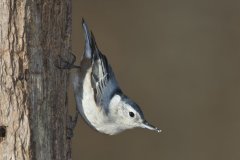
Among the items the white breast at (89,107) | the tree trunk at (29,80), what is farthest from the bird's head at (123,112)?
the tree trunk at (29,80)

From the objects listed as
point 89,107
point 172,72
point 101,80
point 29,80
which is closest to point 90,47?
point 101,80

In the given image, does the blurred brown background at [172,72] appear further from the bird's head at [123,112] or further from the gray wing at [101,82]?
the gray wing at [101,82]

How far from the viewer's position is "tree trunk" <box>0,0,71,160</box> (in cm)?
351

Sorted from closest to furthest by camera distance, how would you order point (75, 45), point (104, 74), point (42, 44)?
point (42, 44) < point (104, 74) < point (75, 45)

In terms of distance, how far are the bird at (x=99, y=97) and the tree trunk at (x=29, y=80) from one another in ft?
1.35

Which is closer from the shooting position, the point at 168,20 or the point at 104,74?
the point at 104,74

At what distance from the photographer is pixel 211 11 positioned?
6.25 metres

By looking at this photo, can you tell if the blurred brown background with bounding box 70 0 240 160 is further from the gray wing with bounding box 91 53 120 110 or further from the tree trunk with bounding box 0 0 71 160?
the tree trunk with bounding box 0 0 71 160

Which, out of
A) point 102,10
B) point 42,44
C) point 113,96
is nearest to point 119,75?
point 102,10

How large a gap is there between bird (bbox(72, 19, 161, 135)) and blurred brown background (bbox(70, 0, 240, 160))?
1731mm

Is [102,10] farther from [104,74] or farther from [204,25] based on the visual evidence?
[104,74]

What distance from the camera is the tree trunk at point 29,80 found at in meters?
3.51

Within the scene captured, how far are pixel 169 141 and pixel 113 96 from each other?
1922mm

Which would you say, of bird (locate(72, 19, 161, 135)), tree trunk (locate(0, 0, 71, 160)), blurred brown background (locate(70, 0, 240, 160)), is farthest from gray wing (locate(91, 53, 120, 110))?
blurred brown background (locate(70, 0, 240, 160))
